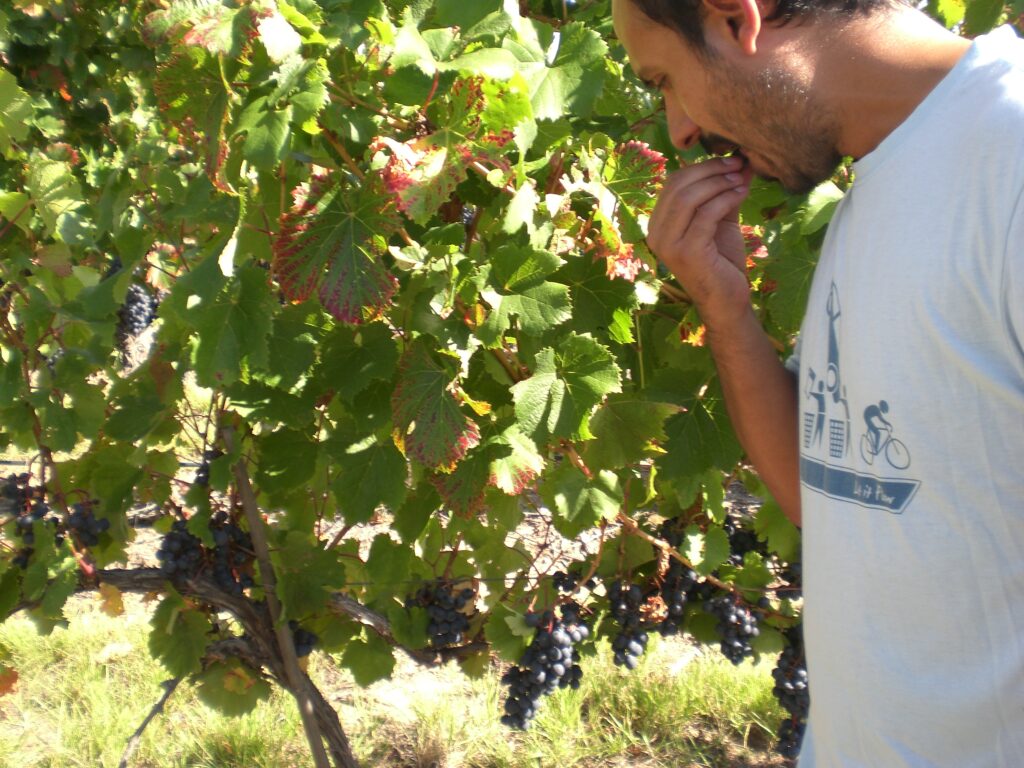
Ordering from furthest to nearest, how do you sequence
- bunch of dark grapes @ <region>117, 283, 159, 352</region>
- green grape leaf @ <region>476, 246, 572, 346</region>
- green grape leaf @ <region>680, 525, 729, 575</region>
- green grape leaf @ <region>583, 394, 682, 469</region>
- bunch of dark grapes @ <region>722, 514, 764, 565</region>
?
bunch of dark grapes @ <region>117, 283, 159, 352</region> → bunch of dark grapes @ <region>722, 514, 764, 565</region> → green grape leaf @ <region>680, 525, 729, 575</region> → green grape leaf @ <region>583, 394, 682, 469</region> → green grape leaf @ <region>476, 246, 572, 346</region>

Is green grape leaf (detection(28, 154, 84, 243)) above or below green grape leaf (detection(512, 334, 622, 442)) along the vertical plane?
above

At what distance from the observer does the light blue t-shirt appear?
0.89 m

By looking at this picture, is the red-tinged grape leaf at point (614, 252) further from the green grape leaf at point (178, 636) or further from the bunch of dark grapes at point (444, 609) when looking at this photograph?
the green grape leaf at point (178, 636)

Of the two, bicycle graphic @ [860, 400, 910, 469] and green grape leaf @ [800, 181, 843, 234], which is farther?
green grape leaf @ [800, 181, 843, 234]

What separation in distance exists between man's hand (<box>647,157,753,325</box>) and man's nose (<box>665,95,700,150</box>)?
5 cm

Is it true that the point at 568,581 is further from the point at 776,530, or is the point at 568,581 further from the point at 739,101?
the point at 739,101

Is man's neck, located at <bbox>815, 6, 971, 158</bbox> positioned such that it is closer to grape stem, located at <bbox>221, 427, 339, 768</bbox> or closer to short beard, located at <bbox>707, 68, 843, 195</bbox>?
short beard, located at <bbox>707, 68, 843, 195</bbox>

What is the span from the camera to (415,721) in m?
3.46

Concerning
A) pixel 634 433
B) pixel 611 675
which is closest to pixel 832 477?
pixel 634 433

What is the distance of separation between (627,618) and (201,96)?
1.27 m

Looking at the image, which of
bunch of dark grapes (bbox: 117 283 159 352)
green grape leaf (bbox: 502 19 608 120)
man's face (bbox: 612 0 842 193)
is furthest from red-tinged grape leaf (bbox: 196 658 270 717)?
bunch of dark grapes (bbox: 117 283 159 352)

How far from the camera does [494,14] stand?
4.31 feet

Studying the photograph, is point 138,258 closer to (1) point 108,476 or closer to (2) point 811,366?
(1) point 108,476

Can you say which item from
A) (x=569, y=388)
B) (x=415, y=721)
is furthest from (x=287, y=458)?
(x=415, y=721)
